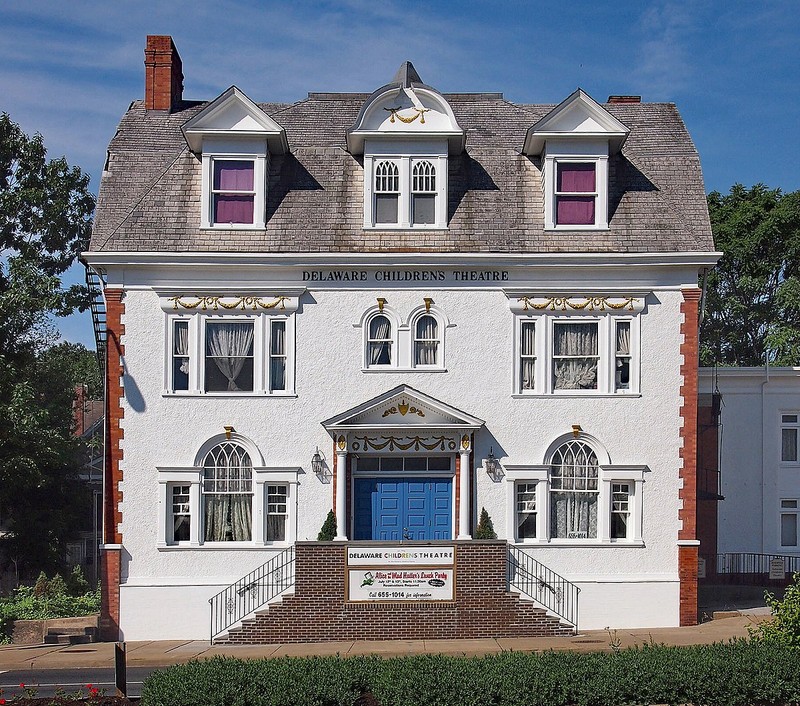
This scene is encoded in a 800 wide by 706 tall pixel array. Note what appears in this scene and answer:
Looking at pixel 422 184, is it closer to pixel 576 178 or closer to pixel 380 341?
pixel 576 178

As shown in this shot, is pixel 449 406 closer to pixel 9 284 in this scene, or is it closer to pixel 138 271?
pixel 138 271

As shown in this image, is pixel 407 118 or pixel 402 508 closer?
pixel 402 508

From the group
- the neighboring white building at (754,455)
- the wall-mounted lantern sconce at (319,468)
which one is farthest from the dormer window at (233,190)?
the neighboring white building at (754,455)

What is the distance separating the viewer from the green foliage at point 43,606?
22.7m

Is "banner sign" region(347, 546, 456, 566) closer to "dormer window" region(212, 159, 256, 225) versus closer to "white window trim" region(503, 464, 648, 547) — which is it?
"white window trim" region(503, 464, 648, 547)

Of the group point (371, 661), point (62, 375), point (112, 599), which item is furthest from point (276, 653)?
point (62, 375)

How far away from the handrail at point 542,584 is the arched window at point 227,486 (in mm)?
5844

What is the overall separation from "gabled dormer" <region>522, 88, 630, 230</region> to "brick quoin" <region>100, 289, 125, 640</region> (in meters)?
9.79

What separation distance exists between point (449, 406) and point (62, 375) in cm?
2136

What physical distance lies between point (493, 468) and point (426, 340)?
10.4ft

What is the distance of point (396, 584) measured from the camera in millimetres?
20547

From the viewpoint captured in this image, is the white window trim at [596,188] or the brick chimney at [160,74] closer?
the white window trim at [596,188]

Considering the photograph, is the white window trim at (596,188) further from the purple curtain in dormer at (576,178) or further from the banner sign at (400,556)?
the banner sign at (400,556)

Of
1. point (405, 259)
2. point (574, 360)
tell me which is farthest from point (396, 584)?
point (405, 259)
